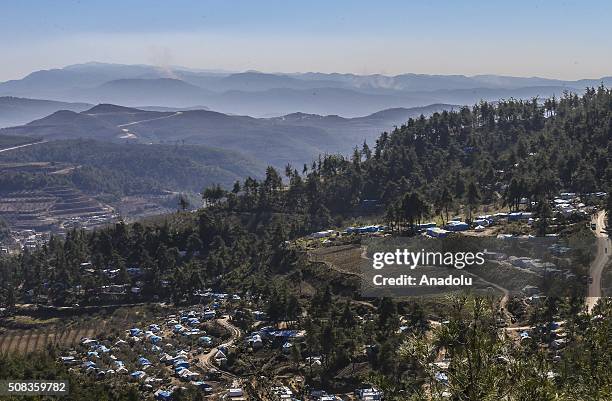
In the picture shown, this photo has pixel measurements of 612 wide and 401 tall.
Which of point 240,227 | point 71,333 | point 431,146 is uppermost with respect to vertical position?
point 431,146

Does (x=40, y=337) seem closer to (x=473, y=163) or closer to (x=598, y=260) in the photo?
(x=598, y=260)

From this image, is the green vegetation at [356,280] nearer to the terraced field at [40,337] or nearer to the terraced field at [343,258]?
the terraced field at [343,258]

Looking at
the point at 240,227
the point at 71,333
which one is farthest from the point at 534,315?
the point at 240,227

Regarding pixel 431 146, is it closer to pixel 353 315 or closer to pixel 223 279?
pixel 223 279

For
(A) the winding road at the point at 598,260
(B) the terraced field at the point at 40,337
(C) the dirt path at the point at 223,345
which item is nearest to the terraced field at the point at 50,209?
(B) the terraced field at the point at 40,337

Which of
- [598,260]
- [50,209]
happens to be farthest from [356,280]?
[50,209]

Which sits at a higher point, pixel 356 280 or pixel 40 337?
pixel 356 280
